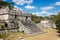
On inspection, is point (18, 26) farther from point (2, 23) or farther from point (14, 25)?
point (2, 23)

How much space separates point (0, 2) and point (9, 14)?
22.0 meters

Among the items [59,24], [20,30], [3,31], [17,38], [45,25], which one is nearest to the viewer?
[17,38]

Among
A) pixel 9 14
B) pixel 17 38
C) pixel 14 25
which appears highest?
pixel 9 14

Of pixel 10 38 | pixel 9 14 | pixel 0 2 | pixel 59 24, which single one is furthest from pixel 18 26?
pixel 0 2

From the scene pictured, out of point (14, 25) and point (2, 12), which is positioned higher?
point (2, 12)

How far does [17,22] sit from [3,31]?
17.6ft

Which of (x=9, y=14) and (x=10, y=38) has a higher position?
(x=9, y=14)

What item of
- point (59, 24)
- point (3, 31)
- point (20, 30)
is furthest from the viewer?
point (59, 24)

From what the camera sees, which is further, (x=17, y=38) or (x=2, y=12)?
(x=2, y=12)

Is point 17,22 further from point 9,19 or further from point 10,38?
point 10,38

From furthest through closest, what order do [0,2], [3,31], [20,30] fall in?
[0,2]
[20,30]
[3,31]

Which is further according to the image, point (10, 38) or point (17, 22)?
point (17, 22)

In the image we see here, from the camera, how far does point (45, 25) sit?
153ft

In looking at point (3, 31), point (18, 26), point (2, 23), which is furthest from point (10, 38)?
point (18, 26)
